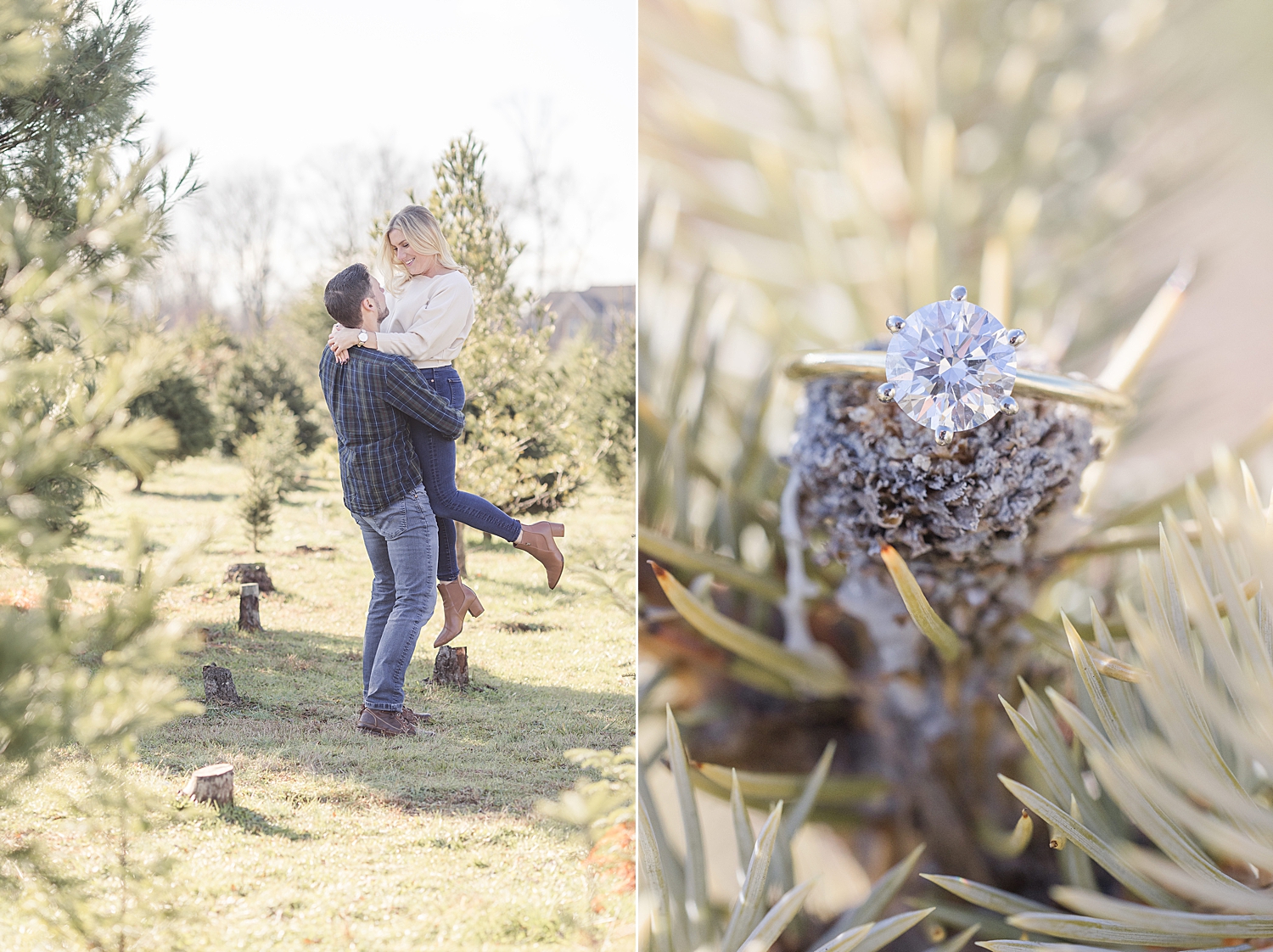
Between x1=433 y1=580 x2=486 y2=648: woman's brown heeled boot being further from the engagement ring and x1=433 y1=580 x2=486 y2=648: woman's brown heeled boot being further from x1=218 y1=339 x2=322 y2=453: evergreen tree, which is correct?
the engagement ring

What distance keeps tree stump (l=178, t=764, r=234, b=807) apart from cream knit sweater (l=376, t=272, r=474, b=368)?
0.20m

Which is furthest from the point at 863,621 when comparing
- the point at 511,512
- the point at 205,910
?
the point at 205,910

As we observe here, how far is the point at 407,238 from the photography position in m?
0.38

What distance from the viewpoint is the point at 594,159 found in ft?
1.33

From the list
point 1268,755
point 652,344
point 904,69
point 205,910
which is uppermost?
Answer: point 904,69

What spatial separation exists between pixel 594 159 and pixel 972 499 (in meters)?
0.25

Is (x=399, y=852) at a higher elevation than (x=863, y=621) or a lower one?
lower

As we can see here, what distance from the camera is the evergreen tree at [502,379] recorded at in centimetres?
39

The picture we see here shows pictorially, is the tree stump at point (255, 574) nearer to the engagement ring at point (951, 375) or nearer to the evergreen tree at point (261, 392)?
the evergreen tree at point (261, 392)

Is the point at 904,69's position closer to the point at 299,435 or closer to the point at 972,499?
the point at 972,499

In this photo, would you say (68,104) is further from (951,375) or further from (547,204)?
(951,375)

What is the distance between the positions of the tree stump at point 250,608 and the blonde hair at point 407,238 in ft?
0.50

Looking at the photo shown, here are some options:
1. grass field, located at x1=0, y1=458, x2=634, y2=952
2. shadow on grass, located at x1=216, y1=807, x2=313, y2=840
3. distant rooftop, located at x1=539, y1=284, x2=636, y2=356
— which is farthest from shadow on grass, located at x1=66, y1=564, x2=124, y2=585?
distant rooftop, located at x1=539, y1=284, x2=636, y2=356

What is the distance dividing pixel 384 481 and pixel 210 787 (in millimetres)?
150
